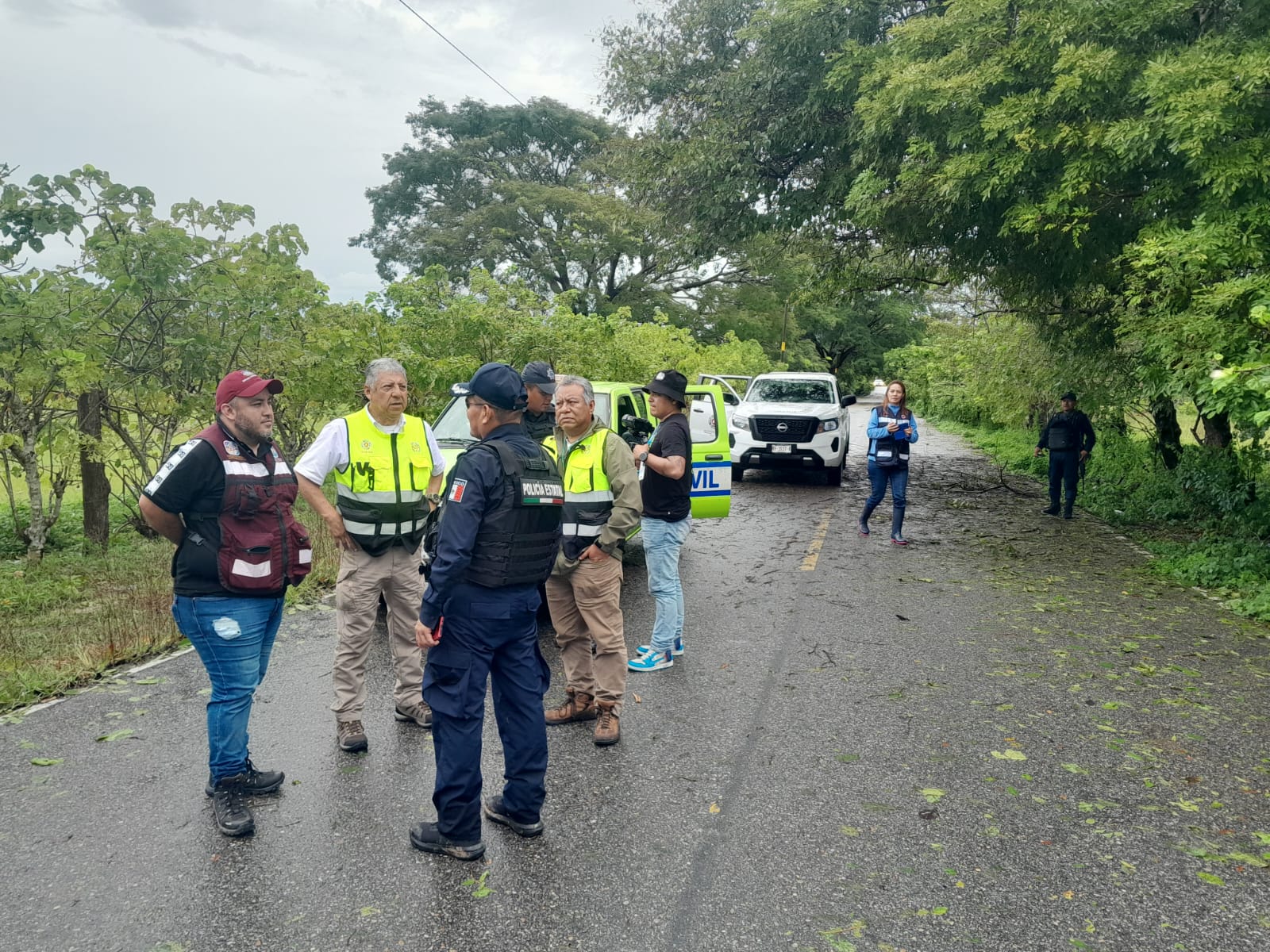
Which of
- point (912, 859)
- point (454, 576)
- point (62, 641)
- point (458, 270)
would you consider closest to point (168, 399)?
point (62, 641)

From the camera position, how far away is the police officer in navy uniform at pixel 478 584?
3.41 metres

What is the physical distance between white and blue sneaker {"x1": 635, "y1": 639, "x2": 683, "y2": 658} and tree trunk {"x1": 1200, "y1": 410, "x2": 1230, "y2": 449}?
10336 mm

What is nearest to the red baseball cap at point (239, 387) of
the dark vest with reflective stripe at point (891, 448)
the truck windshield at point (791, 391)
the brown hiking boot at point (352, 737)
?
the brown hiking boot at point (352, 737)

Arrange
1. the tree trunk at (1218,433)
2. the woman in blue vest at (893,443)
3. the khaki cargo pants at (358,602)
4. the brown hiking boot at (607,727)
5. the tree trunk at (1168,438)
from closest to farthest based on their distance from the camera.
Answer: the khaki cargo pants at (358,602)
the brown hiking boot at (607,727)
the woman in blue vest at (893,443)
the tree trunk at (1218,433)
the tree trunk at (1168,438)

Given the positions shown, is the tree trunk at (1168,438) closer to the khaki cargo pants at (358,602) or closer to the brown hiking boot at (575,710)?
the brown hiking boot at (575,710)

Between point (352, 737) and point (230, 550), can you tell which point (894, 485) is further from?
point (230, 550)

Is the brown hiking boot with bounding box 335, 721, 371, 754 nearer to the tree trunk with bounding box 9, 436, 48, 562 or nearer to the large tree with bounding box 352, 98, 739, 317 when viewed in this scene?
the tree trunk with bounding box 9, 436, 48, 562

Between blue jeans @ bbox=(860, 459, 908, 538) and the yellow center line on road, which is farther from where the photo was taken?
blue jeans @ bbox=(860, 459, 908, 538)

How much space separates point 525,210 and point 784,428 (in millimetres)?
20072

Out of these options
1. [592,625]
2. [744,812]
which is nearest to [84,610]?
[592,625]

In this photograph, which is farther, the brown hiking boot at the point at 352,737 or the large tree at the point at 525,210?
the large tree at the point at 525,210

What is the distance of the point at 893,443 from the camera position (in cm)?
991

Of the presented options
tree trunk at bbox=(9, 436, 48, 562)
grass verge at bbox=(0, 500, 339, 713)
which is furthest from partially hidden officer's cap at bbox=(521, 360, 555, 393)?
tree trunk at bbox=(9, 436, 48, 562)

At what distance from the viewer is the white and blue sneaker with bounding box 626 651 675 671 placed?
5793 mm
